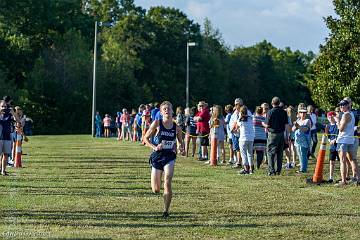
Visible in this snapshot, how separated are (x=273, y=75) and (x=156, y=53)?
1129 inches

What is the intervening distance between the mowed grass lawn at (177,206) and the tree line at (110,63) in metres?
29.6

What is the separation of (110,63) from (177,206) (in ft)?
194

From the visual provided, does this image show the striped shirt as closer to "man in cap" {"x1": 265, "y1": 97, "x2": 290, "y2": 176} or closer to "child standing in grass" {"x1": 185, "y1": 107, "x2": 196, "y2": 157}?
"man in cap" {"x1": 265, "y1": 97, "x2": 290, "y2": 176}

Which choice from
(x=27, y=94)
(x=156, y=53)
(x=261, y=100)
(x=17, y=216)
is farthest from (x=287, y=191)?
(x=261, y=100)

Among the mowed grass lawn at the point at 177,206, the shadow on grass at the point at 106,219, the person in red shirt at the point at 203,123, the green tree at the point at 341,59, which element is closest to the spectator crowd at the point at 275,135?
the person in red shirt at the point at 203,123

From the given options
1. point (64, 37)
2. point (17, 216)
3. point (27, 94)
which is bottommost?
point (17, 216)

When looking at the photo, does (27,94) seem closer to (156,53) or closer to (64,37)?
(64,37)

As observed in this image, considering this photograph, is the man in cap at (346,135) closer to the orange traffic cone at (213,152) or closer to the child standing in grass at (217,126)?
the orange traffic cone at (213,152)

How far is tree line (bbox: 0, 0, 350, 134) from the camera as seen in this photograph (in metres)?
66.9

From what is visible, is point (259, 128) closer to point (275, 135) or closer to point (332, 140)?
point (275, 135)

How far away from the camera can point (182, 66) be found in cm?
8525

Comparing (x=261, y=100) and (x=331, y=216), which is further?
(x=261, y=100)

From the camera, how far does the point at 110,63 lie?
238 ft

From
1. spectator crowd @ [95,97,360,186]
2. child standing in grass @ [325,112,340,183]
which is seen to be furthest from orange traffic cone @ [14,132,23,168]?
child standing in grass @ [325,112,340,183]
